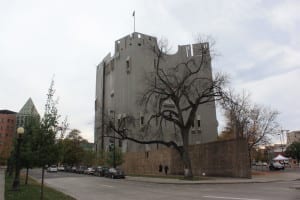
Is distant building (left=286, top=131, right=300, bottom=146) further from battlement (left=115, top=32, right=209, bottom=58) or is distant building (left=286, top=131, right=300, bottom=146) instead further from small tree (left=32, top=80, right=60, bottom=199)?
small tree (left=32, top=80, right=60, bottom=199)

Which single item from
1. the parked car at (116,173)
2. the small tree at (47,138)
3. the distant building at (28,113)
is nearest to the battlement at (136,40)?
the parked car at (116,173)

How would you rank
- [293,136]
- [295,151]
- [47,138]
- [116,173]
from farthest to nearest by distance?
[293,136] < [295,151] < [116,173] < [47,138]

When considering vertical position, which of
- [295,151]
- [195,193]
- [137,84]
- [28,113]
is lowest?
[195,193]

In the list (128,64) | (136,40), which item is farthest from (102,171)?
(136,40)

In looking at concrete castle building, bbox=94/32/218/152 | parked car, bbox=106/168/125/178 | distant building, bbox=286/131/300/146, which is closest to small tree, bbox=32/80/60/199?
parked car, bbox=106/168/125/178

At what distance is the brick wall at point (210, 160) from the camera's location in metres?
35.3

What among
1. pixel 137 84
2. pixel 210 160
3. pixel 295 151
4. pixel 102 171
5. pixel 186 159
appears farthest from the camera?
pixel 295 151

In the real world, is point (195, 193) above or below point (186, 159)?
below

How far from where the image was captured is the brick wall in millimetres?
35344

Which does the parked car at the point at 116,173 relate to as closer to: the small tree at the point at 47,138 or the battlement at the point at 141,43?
the small tree at the point at 47,138

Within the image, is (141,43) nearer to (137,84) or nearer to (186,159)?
(137,84)

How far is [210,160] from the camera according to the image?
40.7 metres


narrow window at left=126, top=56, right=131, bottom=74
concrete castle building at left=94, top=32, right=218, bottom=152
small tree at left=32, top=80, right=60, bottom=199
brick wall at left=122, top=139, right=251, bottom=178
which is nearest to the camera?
small tree at left=32, top=80, right=60, bottom=199

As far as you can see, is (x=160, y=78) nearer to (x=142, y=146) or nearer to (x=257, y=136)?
(x=257, y=136)
